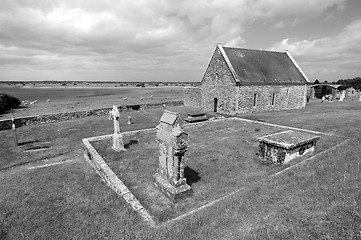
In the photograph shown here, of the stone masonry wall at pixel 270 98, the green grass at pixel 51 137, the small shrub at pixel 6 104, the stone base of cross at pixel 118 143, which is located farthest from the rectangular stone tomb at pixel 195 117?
the small shrub at pixel 6 104

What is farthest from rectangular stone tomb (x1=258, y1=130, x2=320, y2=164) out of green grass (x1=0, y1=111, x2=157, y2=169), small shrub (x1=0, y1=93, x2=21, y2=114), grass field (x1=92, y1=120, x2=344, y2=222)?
small shrub (x1=0, y1=93, x2=21, y2=114)

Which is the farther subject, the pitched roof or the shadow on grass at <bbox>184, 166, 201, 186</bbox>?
the pitched roof

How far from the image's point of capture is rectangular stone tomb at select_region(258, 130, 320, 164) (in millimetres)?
8797

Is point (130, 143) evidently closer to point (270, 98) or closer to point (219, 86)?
point (219, 86)

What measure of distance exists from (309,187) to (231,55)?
2212cm

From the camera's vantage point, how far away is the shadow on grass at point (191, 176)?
8078 millimetres

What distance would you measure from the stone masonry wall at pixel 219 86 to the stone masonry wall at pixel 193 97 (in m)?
2.78

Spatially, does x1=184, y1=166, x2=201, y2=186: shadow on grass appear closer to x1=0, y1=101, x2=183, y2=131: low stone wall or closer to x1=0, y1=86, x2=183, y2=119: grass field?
x1=0, y1=101, x2=183, y2=131: low stone wall

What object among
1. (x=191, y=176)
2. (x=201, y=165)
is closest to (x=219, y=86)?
(x=201, y=165)

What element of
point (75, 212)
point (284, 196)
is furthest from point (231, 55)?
point (75, 212)

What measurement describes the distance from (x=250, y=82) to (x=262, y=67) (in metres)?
4.48

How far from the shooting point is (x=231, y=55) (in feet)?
83.0

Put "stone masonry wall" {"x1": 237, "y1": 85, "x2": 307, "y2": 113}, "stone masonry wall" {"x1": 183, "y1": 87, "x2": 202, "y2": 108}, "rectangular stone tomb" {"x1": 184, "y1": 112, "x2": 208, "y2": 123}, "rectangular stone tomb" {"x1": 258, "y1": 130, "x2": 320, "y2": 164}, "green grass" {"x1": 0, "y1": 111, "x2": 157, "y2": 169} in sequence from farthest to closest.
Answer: "stone masonry wall" {"x1": 183, "y1": 87, "x2": 202, "y2": 108}, "stone masonry wall" {"x1": 237, "y1": 85, "x2": 307, "y2": 113}, "rectangular stone tomb" {"x1": 184, "y1": 112, "x2": 208, "y2": 123}, "green grass" {"x1": 0, "y1": 111, "x2": 157, "y2": 169}, "rectangular stone tomb" {"x1": 258, "y1": 130, "x2": 320, "y2": 164}

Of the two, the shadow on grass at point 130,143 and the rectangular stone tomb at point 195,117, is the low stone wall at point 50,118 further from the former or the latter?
the shadow on grass at point 130,143
